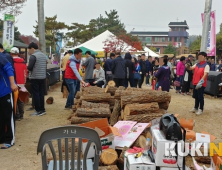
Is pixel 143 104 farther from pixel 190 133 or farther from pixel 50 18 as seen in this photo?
pixel 50 18

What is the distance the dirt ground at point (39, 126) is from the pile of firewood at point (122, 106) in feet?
2.78

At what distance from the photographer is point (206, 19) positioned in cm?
1058

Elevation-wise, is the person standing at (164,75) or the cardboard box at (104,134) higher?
the person standing at (164,75)

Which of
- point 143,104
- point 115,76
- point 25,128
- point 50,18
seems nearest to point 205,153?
point 143,104

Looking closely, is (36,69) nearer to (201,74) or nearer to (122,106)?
(122,106)

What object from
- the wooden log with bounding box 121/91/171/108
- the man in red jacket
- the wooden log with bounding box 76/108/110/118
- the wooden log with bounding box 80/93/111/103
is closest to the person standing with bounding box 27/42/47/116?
the man in red jacket

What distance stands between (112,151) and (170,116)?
1.05 meters

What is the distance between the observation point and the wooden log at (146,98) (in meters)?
6.25

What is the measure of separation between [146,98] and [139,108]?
46 cm

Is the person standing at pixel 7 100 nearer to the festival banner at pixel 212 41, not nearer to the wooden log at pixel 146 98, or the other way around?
the wooden log at pixel 146 98

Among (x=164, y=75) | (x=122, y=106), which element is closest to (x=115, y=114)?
(x=122, y=106)

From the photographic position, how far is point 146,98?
6.27 metres

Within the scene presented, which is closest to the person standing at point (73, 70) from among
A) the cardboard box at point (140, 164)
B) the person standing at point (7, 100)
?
the person standing at point (7, 100)

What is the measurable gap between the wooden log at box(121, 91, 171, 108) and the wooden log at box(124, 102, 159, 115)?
192 mm
